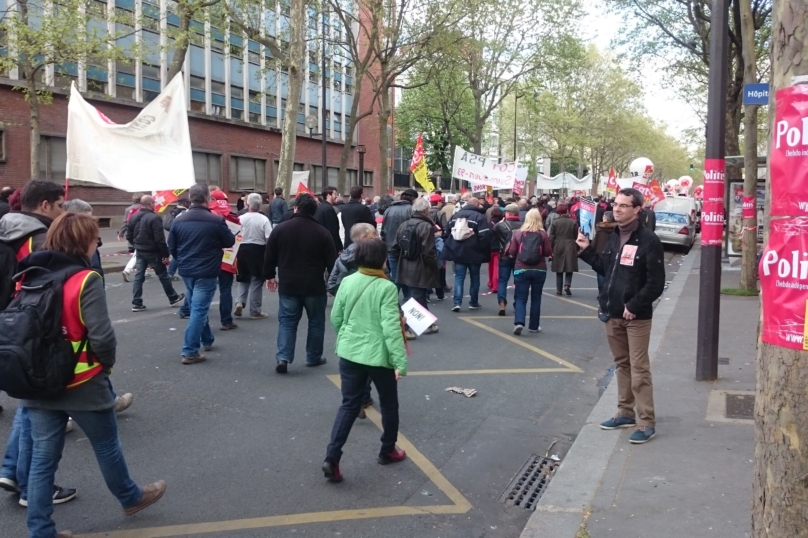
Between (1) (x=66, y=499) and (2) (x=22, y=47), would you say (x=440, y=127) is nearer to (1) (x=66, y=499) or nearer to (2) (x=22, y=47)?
(2) (x=22, y=47)

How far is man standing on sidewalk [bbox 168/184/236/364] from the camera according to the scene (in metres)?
7.60

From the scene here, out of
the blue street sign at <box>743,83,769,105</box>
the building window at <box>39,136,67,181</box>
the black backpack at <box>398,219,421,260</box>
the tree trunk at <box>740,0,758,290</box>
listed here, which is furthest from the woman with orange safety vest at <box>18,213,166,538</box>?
the building window at <box>39,136,67,181</box>

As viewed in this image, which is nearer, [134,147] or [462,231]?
[134,147]

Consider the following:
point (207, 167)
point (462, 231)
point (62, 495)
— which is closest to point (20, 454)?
point (62, 495)

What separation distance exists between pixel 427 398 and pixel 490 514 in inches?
90.2

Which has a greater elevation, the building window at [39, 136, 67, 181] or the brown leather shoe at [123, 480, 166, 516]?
the building window at [39, 136, 67, 181]

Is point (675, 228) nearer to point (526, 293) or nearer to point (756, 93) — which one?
point (526, 293)

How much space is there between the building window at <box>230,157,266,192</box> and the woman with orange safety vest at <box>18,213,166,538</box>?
32.9 metres

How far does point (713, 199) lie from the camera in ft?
23.4

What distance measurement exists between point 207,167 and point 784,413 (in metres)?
33.6

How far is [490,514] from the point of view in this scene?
4445 millimetres

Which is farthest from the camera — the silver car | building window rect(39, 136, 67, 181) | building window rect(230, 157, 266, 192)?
building window rect(230, 157, 266, 192)

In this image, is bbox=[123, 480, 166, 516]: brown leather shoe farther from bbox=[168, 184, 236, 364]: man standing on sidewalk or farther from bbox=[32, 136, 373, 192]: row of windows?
bbox=[32, 136, 373, 192]: row of windows


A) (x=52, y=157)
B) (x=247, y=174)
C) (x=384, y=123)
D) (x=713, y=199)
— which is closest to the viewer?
(x=713, y=199)
